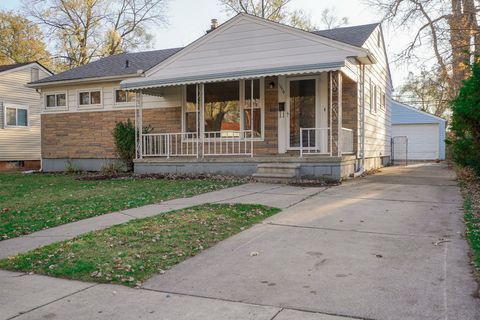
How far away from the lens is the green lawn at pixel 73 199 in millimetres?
6143

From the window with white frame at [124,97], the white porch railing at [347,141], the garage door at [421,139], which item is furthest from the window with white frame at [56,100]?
the garage door at [421,139]

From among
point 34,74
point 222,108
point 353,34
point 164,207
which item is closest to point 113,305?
point 164,207

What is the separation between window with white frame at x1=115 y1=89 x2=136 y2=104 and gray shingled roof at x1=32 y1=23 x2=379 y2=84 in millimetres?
683

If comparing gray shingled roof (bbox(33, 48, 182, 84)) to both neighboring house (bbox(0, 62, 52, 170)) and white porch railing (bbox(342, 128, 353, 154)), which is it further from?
white porch railing (bbox(342, 128, 353, 154))

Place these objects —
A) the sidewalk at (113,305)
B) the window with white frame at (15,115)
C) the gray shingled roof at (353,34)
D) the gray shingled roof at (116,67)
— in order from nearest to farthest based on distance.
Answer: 1. the sidewalk at (113,305)
2. the gray shingled roof at (353,34)
3. the gray shingled roof at (116,67)
4. the window with white frame at (15,115)

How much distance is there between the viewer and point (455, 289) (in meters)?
3.18

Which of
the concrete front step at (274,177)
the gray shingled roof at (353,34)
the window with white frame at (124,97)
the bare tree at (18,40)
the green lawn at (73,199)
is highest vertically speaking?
the bare tree at (18,40)

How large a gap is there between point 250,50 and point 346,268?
9791 mm

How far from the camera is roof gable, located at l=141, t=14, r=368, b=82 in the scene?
11516mm

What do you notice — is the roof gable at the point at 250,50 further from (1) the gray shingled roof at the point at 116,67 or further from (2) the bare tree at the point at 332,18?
(2) the bare tree at the point at 332,18

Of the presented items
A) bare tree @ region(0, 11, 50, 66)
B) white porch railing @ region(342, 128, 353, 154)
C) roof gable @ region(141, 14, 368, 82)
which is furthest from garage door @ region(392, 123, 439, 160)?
bare tree @ region(0, 11, 50, 66)

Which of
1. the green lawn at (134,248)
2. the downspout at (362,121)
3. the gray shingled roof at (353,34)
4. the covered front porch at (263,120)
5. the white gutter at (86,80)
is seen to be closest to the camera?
the green lawn at (134,248)

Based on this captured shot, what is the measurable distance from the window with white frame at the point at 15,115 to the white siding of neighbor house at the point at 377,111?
1757 cm

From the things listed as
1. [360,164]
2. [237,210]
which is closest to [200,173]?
[360,164]
